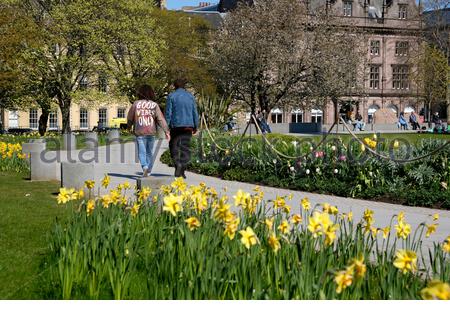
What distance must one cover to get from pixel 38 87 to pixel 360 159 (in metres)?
33.6

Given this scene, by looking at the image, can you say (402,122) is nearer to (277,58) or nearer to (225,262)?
(277,58)

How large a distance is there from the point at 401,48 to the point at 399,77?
421 centimetres

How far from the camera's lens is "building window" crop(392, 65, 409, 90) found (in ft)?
263

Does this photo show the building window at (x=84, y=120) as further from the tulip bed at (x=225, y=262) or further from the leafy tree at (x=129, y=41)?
the tulip bed at (x=225, y=262)

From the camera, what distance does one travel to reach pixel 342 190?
12.2 meters

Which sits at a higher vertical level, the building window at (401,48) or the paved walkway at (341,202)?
the building window at (401,48)

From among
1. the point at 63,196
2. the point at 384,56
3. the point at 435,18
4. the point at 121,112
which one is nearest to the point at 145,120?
the point at 63,196

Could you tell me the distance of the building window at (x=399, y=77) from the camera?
80.2 metres

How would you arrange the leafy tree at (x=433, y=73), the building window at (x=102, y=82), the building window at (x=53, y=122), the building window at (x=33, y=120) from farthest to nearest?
the building window at (x=53, y=122) → the building window at (x=33, y=120) → the leafy tree at (x=433, y=73) → the building window at (x=102, y=82)

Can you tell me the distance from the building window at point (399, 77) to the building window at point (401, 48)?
65.3 inches

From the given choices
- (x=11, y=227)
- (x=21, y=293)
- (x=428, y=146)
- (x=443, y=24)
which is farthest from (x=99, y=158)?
(x=443, y=24)

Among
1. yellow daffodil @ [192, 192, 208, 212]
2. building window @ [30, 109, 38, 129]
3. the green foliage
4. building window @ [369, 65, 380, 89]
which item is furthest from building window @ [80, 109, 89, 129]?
yellow daffodil @ [192, 192, 208, 212]

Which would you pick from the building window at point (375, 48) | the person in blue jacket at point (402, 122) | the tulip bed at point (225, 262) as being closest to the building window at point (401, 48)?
the building window at point (375, 48)

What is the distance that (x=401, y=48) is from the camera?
77.8m
